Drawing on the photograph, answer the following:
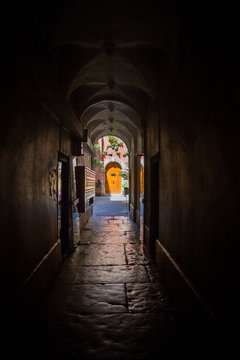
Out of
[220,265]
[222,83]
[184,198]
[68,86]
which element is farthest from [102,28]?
[220,265]

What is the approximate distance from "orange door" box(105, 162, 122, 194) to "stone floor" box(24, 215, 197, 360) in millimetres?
17791

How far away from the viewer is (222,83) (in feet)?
6.40

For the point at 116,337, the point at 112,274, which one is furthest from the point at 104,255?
the point at 116,337

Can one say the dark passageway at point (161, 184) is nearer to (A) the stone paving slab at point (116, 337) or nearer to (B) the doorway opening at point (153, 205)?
(A) the stone paving slab at point (116, 337)

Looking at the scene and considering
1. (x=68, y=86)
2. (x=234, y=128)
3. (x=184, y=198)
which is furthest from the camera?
(x=68, y=86)

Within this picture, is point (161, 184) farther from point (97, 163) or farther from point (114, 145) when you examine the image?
point (114, 145)

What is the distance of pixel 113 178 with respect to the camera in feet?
75.5

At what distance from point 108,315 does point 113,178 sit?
2007 centimetres

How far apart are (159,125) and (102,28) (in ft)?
6.20

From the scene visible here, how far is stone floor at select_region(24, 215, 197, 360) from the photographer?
239cm

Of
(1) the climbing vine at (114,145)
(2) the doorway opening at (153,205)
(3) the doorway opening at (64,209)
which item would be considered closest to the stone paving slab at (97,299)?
(2) the doorway opening at (153,205)

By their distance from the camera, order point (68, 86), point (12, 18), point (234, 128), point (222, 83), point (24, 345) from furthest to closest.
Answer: point (68, 86), point (24, 345), point (12, 18), point (222, 83), point (234, 128)

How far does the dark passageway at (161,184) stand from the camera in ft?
6.52

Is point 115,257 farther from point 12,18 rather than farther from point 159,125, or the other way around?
point 12,18
